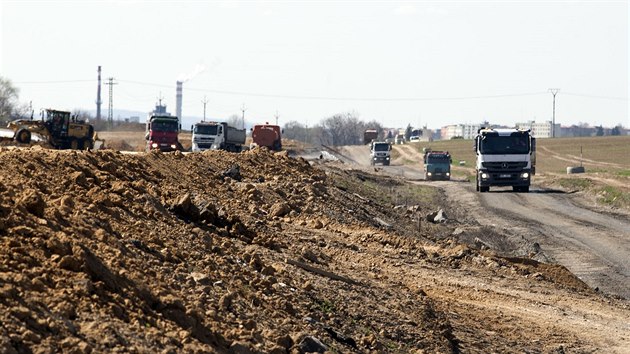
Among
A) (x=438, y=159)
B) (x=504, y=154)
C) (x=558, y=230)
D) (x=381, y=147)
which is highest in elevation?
(x=504, y=154)

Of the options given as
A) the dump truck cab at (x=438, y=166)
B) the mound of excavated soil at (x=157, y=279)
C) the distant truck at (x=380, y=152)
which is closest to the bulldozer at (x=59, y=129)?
the dump truck cab at (x=438, y=166)

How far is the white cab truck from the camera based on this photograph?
4669 centimetres

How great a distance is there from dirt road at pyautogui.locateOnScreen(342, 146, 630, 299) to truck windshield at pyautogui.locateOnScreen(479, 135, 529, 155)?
7.12 feet

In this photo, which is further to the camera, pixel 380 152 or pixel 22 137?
pixel 380 152

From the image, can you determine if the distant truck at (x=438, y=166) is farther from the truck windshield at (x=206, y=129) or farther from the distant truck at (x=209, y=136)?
the truck windshield at (x=206, y=129)

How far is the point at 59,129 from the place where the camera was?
181 feet

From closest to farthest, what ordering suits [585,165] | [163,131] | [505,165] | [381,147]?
[505,165]
[163,131]
[585,165]
[381,147]

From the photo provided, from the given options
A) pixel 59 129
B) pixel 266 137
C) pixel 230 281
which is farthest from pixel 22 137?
pixel 230 281

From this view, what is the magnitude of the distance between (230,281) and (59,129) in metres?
43.9

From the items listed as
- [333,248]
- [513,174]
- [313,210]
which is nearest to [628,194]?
[513,174]

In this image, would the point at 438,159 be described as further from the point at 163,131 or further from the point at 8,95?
the point at 8,95

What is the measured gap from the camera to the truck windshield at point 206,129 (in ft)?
213

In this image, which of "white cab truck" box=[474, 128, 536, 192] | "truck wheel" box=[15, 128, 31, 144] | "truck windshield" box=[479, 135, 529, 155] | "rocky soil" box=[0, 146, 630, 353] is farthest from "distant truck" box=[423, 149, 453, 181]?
"rocky soil" box=[0, 146, 630, 353]

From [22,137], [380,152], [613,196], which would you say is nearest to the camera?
[613,196]
